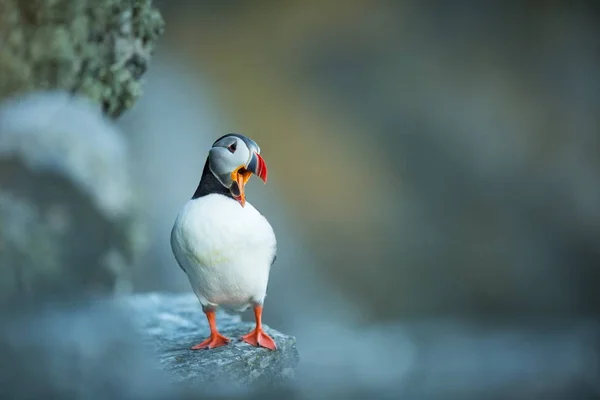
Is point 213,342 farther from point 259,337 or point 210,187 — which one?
point 210,187

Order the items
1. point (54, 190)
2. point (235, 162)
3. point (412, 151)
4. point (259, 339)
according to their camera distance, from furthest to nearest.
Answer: point (412, 151) → point (54, 190) → point (259, 339) → point (235, 162)

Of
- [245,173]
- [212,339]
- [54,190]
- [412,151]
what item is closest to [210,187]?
[245,173]

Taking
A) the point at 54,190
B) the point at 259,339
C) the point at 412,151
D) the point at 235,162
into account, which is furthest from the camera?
the point at 412,151

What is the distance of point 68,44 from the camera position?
1.86m

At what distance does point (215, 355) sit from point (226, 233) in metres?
0.30

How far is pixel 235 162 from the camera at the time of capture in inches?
60.6

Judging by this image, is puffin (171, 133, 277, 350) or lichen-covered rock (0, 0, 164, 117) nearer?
puffin (171, 133, 277, 350)

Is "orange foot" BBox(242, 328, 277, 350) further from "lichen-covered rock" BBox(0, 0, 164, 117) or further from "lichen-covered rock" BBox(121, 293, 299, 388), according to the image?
"lichen-covered rock" BBox(0, 0, 164, 117)

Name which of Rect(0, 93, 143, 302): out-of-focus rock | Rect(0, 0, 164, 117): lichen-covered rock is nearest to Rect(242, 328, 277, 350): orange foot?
Rect(0, 93, 143, 302): out-of-focus rock

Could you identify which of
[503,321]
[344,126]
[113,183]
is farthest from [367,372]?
[113,183]

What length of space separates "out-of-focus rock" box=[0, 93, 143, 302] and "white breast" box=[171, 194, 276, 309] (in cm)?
46

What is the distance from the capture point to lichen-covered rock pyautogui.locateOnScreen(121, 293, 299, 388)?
1588 millimetres

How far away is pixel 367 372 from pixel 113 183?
4.78ft

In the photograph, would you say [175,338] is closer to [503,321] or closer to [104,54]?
[104,54]
